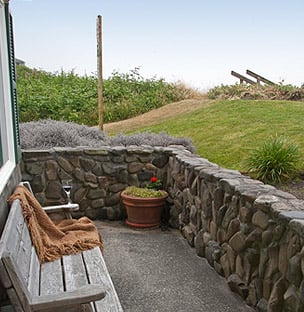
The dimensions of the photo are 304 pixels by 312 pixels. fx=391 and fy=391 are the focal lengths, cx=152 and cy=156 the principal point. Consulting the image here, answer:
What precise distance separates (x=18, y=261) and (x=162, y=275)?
1632mm

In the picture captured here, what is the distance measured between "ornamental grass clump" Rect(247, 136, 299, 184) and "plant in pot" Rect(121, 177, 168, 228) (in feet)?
3.65

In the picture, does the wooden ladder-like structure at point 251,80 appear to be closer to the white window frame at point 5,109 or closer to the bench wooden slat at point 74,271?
the white window frame at point 5,109

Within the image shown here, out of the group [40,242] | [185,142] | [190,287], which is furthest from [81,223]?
[185,142]

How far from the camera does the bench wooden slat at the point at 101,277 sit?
2.12 metres

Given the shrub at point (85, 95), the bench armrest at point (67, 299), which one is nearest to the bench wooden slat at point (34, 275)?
the bench armrest at point (67, 299)

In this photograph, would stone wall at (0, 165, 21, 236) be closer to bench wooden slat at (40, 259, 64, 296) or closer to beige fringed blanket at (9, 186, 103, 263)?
beige fringed blanket at (9, 186, 103, 263)

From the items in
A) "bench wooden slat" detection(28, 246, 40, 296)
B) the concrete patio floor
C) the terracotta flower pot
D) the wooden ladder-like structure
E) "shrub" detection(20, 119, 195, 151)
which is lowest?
the concrete patio floor

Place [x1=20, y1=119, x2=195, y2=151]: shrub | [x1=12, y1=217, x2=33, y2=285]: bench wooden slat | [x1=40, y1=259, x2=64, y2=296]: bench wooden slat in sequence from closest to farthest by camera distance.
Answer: [x1=12, y1=217, x2=33, y2=285]: bench wooden slat
[x1=40, y1=259, x2=64, y2=296]: bench wooden slat
[x1=20, y1=119, x2=195, y2=151]: shrub

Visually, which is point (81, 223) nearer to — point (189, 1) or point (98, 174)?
point (98, 174)

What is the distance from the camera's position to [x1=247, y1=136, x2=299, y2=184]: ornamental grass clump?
440 cm

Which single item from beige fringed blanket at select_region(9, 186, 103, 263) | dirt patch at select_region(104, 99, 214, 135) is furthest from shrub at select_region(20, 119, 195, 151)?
dirt patch at select_region(104, 99, 214, 135)

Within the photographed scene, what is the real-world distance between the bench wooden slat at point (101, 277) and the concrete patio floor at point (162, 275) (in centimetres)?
50

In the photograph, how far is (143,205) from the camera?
4441mm

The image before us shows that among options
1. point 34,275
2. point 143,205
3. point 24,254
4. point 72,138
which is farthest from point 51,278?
point 72,138
